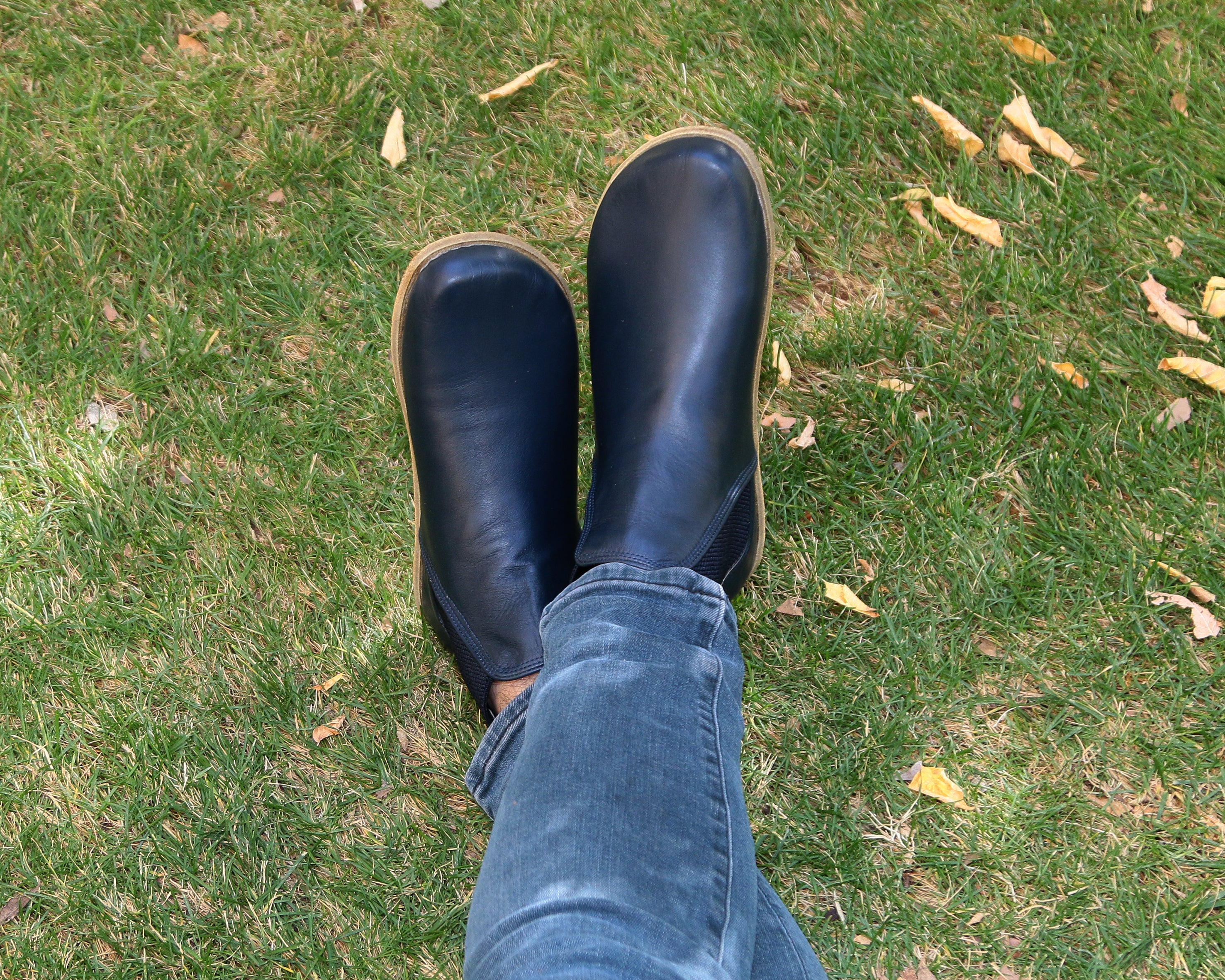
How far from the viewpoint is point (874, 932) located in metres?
1.60

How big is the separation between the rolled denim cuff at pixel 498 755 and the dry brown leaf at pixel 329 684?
445 mm

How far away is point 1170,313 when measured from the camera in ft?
5.94

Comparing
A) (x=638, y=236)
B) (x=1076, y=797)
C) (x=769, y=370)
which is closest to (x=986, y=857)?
(x=1076, y=797)

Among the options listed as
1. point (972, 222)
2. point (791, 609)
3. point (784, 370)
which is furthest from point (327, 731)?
point (972, 222)

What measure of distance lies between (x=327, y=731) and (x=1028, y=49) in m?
2.00

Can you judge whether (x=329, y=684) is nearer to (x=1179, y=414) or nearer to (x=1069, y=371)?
(x=1069, y=371)

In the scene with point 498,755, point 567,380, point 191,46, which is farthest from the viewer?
point 191,46

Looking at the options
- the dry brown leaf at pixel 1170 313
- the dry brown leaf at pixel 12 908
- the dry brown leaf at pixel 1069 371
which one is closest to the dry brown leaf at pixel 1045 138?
the dry brown leaf at pixel 1170 313

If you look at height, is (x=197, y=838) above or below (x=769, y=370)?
below

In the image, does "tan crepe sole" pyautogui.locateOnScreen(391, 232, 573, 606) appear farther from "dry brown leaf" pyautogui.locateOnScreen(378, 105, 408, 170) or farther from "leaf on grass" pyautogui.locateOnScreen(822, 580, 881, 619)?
"leaf on grass" pyautogui.locateOnScreen(822, 580, 881, 619)

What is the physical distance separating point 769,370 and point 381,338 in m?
0.80

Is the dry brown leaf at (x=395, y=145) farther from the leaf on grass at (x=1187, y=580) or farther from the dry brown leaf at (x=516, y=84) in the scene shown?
the leaf on grass at (x=1187, y=580)

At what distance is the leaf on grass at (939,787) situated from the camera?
1.64m

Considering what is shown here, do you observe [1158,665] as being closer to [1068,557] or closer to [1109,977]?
[1068,557]
